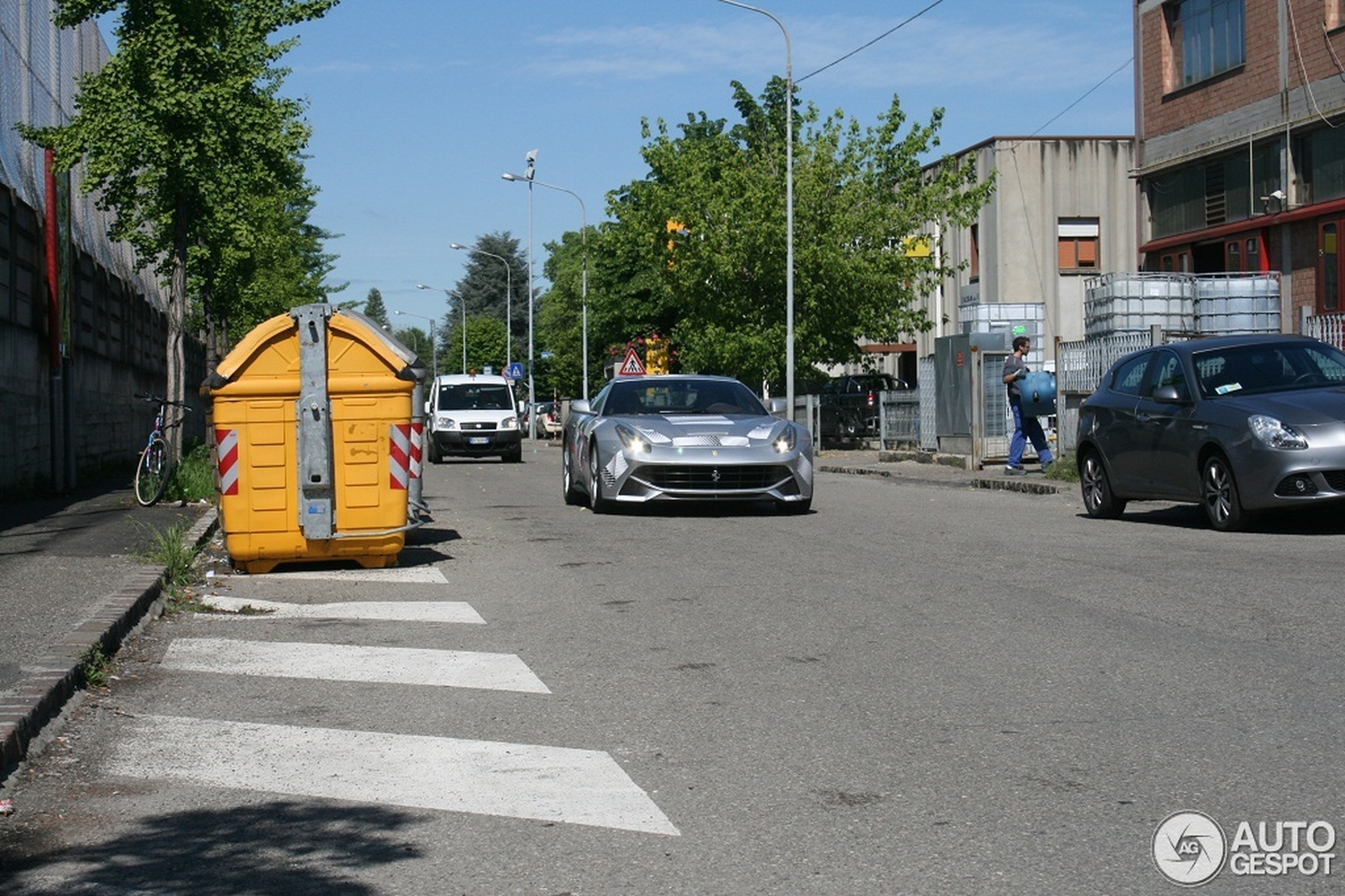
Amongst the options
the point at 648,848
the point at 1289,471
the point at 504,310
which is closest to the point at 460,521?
the point at 1289,471

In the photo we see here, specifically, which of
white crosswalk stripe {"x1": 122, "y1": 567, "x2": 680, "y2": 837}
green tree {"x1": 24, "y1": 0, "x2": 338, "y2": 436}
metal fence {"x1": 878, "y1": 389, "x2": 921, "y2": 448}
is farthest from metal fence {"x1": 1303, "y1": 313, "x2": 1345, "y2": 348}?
white crosswalk stripe {"x1": 122, "y1": 567, "x2": 680, "y2": 837}

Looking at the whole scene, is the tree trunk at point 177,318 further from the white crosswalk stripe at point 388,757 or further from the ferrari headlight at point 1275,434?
the white crosswalk stripe at point 388,757

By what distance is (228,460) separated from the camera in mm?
11500

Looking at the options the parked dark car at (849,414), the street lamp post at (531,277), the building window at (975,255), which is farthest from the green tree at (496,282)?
the parked dark car at (849,414)

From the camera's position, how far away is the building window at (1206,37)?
32031 mm

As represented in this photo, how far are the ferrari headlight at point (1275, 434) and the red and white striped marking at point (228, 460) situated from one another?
763cm

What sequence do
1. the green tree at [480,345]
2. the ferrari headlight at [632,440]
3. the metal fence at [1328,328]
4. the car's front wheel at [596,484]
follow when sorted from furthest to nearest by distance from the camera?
the green tree at [480,345] < the metal fence at [1328,328] < the car's front wheel at [596,484] < the ferrari headlight at [632,440]

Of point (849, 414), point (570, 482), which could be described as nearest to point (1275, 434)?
point (570, 482)

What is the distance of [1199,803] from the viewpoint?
191 inches

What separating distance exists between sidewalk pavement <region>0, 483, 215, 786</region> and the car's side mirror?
313 inches

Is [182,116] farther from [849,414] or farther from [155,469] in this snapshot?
[849,414]

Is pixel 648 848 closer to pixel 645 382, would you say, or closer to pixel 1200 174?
pixel 645 382

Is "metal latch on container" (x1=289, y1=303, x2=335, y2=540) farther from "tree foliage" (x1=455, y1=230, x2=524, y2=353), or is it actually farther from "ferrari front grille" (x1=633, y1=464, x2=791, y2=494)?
"tree foliage" (x1=455, y1=230, x2=524, y2=353)

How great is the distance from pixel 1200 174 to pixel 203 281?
19432 mm
